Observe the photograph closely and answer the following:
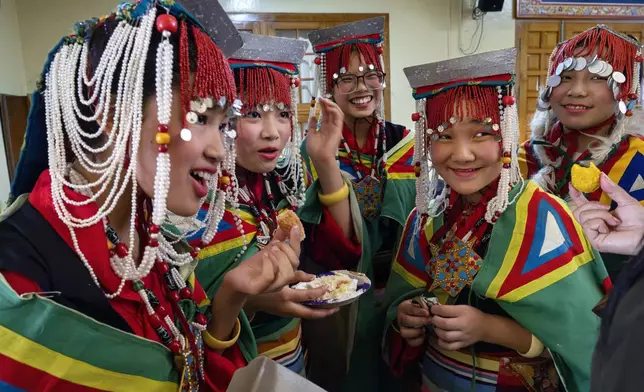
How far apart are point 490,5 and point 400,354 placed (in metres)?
4.42

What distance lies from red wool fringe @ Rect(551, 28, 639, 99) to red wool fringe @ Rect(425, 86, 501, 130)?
2.93 ft

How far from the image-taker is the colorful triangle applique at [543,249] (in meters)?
1.23

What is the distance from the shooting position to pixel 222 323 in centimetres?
116

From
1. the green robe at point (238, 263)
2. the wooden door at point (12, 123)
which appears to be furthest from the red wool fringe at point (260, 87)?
the wooden door at point (12, 123)

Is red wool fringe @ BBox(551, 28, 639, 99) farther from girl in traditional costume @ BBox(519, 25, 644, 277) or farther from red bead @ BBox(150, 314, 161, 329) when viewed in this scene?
red bead @ BBox(150, 314, 161, 329)

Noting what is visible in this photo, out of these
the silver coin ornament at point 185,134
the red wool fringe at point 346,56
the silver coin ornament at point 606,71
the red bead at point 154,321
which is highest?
the red wool fringe at point 346,56

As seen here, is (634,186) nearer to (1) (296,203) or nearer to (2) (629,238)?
(2) (629,238)

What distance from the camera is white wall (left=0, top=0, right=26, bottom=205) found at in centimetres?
386

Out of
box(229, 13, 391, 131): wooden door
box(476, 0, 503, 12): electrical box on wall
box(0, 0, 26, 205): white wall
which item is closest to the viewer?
box(0, 0, 26, 205): white wall

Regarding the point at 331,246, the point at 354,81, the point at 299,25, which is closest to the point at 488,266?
the point at 331,246

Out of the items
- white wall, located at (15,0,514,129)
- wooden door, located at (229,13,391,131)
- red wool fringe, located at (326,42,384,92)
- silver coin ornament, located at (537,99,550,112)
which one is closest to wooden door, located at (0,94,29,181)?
white wall, located at (15,0,514,129)

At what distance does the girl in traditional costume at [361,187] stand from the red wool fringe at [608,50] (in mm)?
798

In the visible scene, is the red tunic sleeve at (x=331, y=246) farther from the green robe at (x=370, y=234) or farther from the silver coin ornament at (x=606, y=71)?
the silver coin ornament at (x=606, y=71)

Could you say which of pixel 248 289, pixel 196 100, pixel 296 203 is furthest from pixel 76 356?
pixel 296 203
